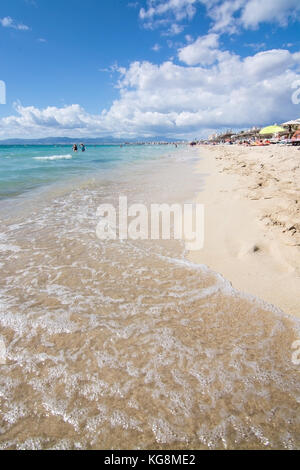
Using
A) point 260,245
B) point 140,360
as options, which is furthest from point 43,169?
point 140,360

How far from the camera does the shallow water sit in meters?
1.83

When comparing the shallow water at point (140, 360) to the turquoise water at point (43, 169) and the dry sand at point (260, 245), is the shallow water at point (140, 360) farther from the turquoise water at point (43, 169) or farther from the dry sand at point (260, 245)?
the turquoise water at point (43, 169)

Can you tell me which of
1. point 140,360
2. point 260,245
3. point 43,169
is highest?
point 43,169

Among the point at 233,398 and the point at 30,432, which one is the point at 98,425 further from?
the point at 233,398

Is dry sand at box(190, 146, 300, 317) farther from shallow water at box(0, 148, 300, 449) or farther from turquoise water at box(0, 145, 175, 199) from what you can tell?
turquoise water at box(0, 145, 175, 199)

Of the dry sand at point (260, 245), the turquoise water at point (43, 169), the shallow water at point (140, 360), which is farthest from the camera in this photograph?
the turquoise water at point (43, 169)

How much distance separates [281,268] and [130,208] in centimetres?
569

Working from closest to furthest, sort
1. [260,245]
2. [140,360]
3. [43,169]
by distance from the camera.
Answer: [140,360] < [260,245] < [43,169]

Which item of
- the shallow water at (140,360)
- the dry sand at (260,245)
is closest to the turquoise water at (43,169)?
the shallow water at (140,360)

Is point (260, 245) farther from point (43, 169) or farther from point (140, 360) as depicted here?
point (43, 169)

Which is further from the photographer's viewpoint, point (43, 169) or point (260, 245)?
point (43, 169)

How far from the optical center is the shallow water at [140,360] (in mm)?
1827

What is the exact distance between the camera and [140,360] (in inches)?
95.7
